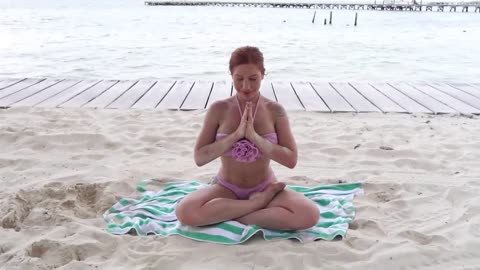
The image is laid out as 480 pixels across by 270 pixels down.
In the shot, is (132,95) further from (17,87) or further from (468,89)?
(468,89)

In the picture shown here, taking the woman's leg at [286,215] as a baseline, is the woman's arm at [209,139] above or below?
above

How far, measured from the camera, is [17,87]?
20.8 feet

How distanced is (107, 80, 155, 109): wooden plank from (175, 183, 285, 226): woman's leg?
2.95 m

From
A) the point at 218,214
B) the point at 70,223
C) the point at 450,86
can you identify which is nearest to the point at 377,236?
the point at 218,214

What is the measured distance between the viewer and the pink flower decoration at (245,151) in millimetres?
2570

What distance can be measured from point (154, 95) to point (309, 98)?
6.30 feet

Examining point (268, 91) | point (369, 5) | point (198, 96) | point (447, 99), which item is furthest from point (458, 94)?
point (369, 5)

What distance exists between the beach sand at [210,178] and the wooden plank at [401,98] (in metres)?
0.33

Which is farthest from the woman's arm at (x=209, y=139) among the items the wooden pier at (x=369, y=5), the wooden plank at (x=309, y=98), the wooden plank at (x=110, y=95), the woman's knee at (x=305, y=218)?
the wooden pier at (x=369, y=5)

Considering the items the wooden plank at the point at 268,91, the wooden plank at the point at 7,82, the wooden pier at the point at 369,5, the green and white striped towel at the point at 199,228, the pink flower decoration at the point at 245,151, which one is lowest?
the green and white striped towel at the point at 199,228

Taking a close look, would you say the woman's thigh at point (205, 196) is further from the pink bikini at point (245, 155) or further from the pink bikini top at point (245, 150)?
the pink bikini top at point (245, 150)

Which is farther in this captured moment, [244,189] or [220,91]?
[220,91]

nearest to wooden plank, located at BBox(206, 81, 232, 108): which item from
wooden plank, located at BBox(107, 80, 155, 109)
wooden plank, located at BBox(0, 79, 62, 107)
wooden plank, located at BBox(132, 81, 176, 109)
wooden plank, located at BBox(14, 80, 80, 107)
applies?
wooden plank, located at BBox(132, 81, 176, 109)

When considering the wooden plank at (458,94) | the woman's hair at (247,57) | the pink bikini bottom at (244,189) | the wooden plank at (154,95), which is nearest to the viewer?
the woman's hair at (247,57)
